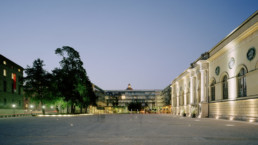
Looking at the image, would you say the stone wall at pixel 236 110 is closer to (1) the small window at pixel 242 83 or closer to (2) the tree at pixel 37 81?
(1) the small window at pixel 242 83

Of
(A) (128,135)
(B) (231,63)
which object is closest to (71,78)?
(B) (231,63)

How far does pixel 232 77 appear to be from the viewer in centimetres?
3497

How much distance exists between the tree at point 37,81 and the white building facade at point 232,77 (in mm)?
31941

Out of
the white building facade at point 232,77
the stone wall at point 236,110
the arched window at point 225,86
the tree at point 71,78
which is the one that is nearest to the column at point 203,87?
the white building facade at point 232,77

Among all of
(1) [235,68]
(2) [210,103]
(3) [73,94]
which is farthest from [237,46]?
(3) [73,94]

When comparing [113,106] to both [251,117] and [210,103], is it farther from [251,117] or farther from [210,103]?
[251,117]

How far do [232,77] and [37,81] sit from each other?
40.9 m

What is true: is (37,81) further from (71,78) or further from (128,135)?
(128,135)

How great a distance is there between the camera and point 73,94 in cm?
5625

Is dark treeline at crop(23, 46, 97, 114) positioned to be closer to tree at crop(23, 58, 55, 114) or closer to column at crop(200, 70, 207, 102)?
tree at crop(23, 58, 55, 114)

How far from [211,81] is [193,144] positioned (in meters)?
36.7

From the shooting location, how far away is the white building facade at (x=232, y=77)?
28745 mm

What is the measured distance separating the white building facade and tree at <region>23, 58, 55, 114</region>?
31.9 metres

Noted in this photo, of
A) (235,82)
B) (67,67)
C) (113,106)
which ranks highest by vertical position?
(67,67)
